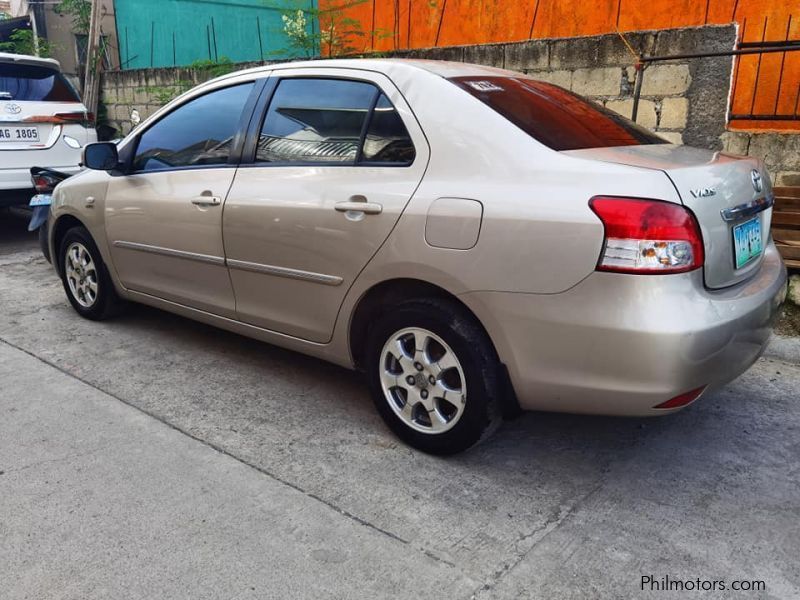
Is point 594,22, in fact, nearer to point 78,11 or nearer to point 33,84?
point 33,84

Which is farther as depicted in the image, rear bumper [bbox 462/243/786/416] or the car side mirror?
the car side mirror

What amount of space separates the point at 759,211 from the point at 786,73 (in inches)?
159

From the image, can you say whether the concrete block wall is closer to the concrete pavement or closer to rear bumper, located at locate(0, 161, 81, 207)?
the concrete pavement

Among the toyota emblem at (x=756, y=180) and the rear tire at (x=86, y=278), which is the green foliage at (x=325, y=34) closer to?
the rear tire at (x=86, y=278)

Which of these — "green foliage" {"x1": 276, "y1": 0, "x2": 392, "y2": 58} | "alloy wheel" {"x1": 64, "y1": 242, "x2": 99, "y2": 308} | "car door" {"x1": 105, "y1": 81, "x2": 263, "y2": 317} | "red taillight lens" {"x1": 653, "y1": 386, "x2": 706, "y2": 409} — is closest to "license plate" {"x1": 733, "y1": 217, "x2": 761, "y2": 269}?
"red taillight lens" {"x1": 653, "y1": 386, "x2": 706, "y2": 409}

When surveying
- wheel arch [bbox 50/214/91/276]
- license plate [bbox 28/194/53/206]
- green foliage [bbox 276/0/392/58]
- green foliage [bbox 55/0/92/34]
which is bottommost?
wheel arch [bbox 50/214/91/276]

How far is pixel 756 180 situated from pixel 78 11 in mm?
11498

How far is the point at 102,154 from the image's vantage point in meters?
4.17

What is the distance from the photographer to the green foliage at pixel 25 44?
11.5 meters

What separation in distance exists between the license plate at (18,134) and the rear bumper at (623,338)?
6.10m

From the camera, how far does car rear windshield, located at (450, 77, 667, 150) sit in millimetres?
2789

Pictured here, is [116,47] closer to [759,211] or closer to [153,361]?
[153,361]

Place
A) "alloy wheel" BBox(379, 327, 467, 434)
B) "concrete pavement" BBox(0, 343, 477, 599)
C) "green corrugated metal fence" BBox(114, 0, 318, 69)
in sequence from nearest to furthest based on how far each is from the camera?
"concrete pavement" BBox(0, 343, 477, 599)
"alloy wheel" BBox(379, 327, 467, 434)
"green corrugated metal fence" BBox(114, 0, 318, 69)

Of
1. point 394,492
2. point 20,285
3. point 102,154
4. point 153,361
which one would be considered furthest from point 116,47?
point 394,492
